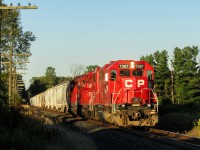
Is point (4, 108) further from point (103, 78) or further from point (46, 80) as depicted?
point (46, 80)

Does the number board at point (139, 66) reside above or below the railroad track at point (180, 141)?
above

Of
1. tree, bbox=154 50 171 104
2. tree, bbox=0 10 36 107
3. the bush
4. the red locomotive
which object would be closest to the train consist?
the red locomotive

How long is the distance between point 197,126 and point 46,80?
179m

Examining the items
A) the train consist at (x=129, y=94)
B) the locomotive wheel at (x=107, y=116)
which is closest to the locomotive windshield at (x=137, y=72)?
the train consist at (x=129, y=94)

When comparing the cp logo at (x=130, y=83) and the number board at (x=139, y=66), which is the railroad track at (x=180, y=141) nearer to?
the cp logo at (x=130, y=83)

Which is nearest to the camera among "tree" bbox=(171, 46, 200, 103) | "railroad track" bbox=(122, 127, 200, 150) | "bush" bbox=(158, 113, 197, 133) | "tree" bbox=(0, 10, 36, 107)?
"railroad track" bbox=(122, 127, 200, 150)

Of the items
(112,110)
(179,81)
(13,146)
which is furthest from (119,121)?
(179,81)

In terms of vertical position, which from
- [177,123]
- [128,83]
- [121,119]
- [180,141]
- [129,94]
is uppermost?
[128,83]

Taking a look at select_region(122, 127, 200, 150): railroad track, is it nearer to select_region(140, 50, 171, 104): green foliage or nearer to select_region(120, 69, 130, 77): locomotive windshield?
select_region(120, 69, 130, 77): locomotive windshield

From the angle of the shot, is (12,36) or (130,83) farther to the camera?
(12,36)

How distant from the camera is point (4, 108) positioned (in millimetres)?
15812

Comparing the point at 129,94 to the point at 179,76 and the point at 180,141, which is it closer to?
the point at 180,141

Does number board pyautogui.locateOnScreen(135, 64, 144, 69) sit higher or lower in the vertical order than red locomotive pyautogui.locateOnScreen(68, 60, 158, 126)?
higher

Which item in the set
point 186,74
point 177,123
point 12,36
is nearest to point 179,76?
point 186,74
